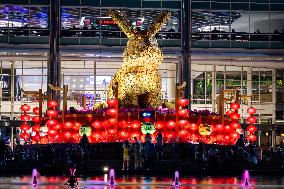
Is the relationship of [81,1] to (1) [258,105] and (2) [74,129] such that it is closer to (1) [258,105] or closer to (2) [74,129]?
(1) [258,105]

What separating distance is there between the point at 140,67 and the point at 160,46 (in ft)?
49.2

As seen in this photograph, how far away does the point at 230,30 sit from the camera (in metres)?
56.8

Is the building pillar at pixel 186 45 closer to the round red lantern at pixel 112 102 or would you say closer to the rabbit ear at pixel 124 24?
the rabbit ear at pixel 124 24

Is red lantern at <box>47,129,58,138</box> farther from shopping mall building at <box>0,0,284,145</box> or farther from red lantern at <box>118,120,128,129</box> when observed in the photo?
shopping mall building at <box>0,0,284,145</box>

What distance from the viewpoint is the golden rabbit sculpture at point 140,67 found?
40.7m

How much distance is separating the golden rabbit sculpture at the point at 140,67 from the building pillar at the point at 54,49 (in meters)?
13.8

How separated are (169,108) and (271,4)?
61.9 feet

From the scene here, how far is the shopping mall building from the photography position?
55.7 metres

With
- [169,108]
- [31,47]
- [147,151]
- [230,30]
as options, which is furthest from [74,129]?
[230,30]

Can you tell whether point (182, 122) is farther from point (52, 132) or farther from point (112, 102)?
point (52, 132)

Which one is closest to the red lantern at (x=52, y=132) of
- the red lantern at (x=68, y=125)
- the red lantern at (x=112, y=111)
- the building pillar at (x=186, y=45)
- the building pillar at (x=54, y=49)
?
the red lantern at (x=68, y=125)

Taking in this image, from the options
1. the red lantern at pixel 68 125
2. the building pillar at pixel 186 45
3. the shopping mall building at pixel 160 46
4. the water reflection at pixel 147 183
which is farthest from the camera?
the shopping mall building at pixel 160 46

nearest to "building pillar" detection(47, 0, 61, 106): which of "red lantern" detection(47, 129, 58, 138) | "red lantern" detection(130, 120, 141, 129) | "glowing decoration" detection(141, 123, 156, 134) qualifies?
"red lantern" detection(47, 129, 58, 138)

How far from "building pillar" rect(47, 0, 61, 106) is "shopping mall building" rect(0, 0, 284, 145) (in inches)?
2.6
